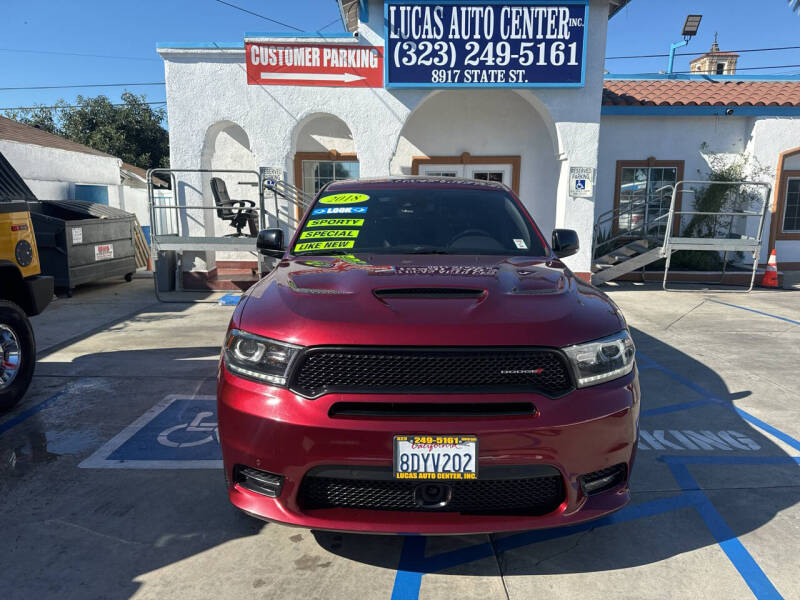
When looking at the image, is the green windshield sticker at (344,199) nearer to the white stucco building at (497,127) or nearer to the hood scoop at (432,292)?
the hood scoop at (432,292)

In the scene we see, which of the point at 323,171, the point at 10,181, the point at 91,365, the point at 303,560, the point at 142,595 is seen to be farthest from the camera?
the point at 323,171

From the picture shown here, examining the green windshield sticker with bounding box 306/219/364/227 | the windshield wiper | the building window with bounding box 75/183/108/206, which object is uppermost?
the building window with bounding box 75/183/108/206

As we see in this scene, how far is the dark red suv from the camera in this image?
6.61 feet

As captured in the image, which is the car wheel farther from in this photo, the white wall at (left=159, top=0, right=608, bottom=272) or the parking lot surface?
the white wall at (left=159, top=0, right=608, bottom=272)

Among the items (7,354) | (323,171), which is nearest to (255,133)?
(323,171)

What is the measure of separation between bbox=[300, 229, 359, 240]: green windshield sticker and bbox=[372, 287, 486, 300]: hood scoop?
113 cm

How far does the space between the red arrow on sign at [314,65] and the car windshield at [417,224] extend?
6290 millimetres

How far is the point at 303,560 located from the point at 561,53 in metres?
9.24

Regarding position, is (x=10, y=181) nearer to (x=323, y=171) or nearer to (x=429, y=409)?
(x=429, y=409)

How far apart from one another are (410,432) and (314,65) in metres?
8.72

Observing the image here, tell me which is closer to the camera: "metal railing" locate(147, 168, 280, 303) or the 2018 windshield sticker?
the 2018 windshield sticker

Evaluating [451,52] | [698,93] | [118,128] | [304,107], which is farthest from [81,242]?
[118,128]

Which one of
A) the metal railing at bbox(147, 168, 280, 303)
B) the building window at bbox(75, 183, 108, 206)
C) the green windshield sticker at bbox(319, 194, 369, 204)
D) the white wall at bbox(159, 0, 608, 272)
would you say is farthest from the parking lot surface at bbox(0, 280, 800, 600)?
the building window at bbox(75, 183, 108, 206)

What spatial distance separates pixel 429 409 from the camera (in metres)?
2.06
